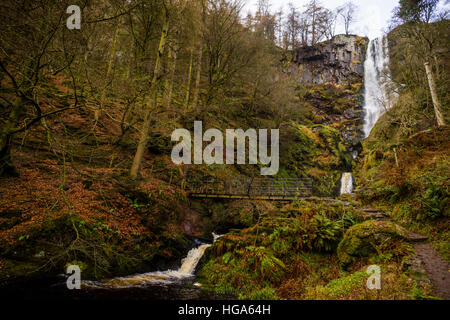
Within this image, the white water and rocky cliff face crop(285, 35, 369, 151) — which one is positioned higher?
rocky cliff face crop(285, 35, 369, 151)

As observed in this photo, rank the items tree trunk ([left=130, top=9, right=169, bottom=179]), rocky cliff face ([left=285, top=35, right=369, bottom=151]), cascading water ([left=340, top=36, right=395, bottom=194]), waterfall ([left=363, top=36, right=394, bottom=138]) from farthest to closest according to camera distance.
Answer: rocky cliff face ([left=285, top=35, right=369, bottom=151]), waterfall ([left=363, top=36, right=394, bottom=138]), cascading water ([left=340, top=36, right=395, bottom=194]), tree trunk ([left=130, top=9, right=169, bottom=179])

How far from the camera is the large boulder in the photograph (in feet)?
16.8

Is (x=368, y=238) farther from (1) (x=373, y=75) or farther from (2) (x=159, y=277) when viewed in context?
(1) (x=373, y=75)

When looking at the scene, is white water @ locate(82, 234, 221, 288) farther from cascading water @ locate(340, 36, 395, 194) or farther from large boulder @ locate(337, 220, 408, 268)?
cascading water @ locate(340, 36, 395, 194)

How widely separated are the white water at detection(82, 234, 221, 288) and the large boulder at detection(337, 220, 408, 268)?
5.41m

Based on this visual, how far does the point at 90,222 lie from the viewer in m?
6.97

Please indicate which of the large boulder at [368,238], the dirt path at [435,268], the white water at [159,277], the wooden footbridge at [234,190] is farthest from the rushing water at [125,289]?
the wooden footbridge at [234,190]

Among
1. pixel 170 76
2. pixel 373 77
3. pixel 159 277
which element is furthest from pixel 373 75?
pixel 159 277

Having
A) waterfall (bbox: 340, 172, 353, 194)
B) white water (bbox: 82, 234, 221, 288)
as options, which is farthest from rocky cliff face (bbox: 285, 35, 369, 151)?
white water (bbox: 82, 234, 221, 288)

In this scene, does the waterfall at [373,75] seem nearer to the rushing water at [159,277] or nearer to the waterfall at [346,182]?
the waterfall at [346,182]

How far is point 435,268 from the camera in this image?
164 inches
